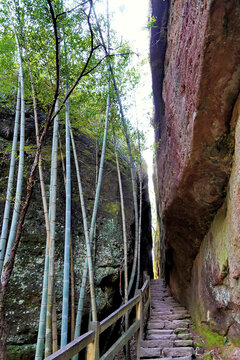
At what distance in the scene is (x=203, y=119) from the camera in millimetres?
2756

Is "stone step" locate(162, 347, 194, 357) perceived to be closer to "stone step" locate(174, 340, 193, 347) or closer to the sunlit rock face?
"stone step" locate(174, 340, 193, 347)

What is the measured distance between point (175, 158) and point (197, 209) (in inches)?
35.5

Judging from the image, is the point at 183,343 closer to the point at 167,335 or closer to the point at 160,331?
the point at 167,335

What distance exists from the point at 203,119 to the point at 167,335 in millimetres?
3266

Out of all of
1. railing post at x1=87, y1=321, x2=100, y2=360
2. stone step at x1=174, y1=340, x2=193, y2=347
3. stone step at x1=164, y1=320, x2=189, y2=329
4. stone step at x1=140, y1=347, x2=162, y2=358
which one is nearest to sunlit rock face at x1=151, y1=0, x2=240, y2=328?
stone step at x1=164, y1=320, x2=189, y2=329

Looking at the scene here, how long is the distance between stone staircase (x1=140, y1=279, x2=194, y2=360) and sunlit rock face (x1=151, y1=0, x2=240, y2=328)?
55cm

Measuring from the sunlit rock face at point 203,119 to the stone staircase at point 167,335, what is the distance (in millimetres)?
552

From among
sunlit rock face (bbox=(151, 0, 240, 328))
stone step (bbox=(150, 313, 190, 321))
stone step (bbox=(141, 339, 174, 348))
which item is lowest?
stone step (bbox=(150, 313, 190, 321))

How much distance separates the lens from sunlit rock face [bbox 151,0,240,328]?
229 centimetres

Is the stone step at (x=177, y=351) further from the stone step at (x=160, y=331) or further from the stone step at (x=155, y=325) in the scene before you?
the stone step at (x=155, y=325)

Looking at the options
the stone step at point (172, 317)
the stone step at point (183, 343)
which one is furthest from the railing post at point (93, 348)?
the stone step at point (172, 317)

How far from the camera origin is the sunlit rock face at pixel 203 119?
2291mm

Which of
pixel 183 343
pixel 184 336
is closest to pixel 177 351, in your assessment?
pixel 183 343

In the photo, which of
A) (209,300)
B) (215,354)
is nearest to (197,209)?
(209,300)
